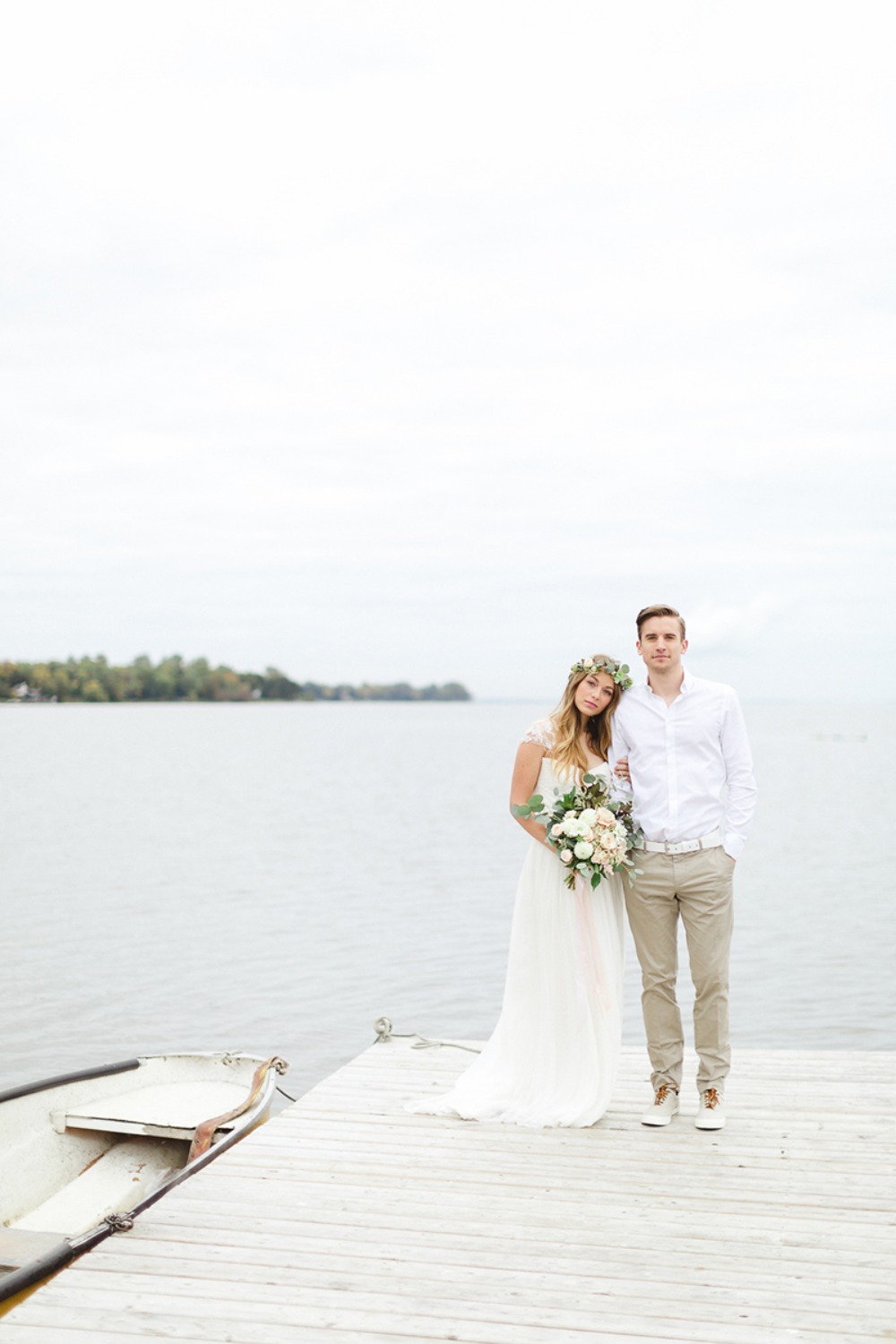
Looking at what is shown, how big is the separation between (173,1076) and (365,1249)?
290cm

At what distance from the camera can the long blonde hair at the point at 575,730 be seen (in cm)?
550

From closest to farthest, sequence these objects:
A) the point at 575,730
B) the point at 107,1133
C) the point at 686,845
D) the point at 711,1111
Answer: the point at 686,845 → the point at 711,1111 → the point at 575,730 → the point at 107,1133

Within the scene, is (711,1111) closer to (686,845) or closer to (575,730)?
(686,845)

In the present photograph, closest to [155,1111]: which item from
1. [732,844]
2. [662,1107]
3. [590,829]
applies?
[662,1107]

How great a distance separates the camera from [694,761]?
5285 millimetres

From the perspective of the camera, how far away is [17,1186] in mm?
5746

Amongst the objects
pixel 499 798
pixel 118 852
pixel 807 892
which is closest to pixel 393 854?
pixel 118 852

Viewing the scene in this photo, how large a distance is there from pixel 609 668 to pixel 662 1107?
75.6 inches

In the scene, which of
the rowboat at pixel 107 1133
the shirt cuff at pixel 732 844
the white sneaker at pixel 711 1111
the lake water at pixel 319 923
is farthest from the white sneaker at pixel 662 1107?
the lake water at pixel 319 923

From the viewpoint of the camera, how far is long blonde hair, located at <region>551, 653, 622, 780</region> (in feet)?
18.0

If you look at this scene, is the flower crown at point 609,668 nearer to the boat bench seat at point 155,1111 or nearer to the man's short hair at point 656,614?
the man's short hair at point 656,614

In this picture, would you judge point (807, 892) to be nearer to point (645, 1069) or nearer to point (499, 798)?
point (645, 1069)

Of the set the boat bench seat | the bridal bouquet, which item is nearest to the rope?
the boat bench seat

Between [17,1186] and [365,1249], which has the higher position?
[365,1249]
